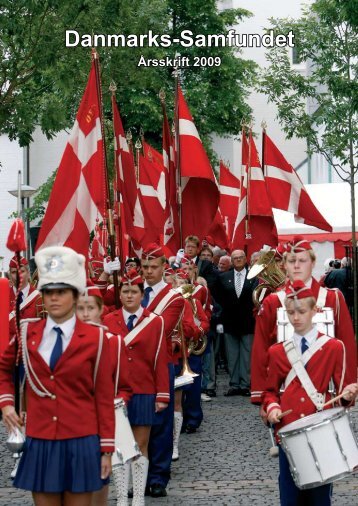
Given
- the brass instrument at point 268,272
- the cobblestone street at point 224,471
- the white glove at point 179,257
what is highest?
the white glove at point 179,257

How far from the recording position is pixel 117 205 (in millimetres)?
13219

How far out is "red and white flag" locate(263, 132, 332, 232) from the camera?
1711 centimetres

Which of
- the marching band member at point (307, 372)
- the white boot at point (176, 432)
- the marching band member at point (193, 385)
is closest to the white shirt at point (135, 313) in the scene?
the marching band member at point (307, 372)

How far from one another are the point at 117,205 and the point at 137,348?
4270 millimetres

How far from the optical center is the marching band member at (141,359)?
29.7ft

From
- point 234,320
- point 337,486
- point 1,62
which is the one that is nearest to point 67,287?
point 337,486

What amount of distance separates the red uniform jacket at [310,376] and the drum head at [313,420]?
14cm

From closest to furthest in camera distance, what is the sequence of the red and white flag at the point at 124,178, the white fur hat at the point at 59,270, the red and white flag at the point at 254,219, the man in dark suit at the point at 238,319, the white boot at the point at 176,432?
the white fur hat at the point at 59,270
the white boot at the point at 176,432
the red and white flag at the point at 124,178
the man in dark suit at the point at 238,319
the red and white flag at the point at 254,219

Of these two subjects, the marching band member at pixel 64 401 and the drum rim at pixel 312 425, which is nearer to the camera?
the marching band member at pixel 64 401

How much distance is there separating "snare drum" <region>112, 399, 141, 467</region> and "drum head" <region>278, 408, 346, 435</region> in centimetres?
139

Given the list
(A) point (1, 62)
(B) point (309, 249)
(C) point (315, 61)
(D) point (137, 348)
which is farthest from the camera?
(C) point (315, 61)

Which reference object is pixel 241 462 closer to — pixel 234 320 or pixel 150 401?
pixel 150 401

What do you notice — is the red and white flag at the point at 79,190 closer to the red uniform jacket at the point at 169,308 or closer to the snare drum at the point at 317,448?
the red uniform jacket at the point at 169,308

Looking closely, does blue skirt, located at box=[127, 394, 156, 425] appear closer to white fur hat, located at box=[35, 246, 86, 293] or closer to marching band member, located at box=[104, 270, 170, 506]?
marching band member, located at box=[104, 270, 170, 506]
